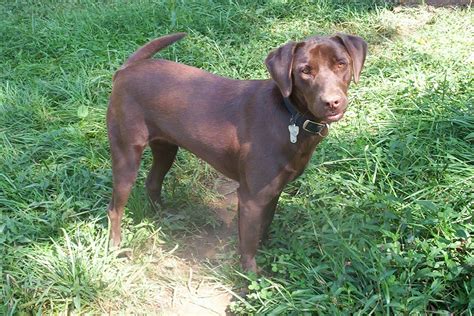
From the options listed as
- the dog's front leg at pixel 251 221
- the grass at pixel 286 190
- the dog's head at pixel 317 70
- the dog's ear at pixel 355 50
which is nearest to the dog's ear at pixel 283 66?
the dog's head at pixel 317 70

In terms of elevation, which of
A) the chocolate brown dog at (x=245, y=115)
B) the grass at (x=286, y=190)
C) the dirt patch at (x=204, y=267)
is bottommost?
the dirt patch at (x=204, y=267)

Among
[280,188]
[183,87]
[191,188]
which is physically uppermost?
[183,87]

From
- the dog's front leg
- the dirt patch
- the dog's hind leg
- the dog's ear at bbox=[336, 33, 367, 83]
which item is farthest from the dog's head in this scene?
the dirt patch

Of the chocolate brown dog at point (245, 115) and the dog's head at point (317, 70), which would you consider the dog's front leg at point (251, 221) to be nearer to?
the chocolate brown dog at point (245, 115)

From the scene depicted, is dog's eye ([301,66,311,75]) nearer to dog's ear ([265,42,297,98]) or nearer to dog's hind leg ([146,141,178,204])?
dog's ear ([265,42,297,98])

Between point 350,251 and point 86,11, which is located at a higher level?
point 350,251

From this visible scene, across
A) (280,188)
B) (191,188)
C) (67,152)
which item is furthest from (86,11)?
(280,188)

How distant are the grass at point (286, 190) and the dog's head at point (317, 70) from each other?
820 millimetres

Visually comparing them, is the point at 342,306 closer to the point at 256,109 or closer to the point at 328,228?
the point at 328,228

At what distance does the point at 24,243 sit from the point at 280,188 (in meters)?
1.66

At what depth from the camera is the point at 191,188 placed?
3.94 m

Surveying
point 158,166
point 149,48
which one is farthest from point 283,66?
point 158,166

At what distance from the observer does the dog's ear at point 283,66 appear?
268cm

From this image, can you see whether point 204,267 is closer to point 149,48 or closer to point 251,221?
point 251,221
